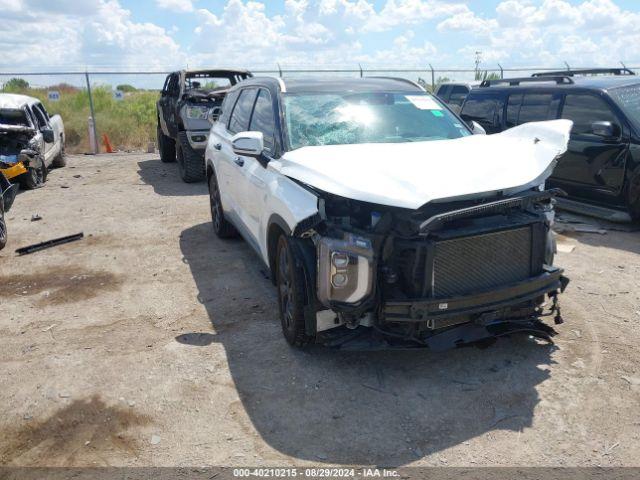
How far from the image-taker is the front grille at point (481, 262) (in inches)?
133

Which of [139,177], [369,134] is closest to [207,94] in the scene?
[139,177]

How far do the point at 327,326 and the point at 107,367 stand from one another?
5.26ft

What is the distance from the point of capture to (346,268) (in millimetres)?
3330

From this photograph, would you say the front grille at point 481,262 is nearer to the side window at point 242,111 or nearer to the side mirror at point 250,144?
the side mirror at point 250,144

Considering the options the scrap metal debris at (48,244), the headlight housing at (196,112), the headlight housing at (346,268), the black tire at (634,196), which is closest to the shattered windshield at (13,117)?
the headlight housing at (196,112)

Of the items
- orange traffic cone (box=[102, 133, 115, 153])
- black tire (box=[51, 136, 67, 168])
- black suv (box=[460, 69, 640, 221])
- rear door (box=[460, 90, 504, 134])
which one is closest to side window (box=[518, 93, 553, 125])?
black suv (box=[460, 69, 640, 221])

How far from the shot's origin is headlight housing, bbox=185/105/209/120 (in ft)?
34.7

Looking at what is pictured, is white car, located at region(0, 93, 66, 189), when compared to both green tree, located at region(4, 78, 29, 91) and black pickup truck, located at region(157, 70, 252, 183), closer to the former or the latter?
black pickup truck, located at region(157, 70, 252, 183)

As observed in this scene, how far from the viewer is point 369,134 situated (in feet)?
14.7

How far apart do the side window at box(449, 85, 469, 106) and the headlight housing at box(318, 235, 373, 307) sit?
40.0 ft

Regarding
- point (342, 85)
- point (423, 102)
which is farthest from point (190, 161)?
point (423, 102)

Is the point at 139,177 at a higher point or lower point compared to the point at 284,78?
lower

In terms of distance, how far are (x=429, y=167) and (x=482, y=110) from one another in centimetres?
589

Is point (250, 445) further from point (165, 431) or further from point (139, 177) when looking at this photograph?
point (139, 177)
